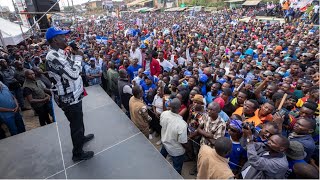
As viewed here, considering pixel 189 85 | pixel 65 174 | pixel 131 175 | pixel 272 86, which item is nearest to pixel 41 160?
pixel 65 174

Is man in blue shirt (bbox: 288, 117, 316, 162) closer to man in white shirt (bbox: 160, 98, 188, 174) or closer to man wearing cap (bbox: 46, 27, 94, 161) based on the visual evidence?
man in white shirt (bbox: 160, 98, 188, 174)

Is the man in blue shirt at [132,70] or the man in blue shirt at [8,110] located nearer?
the man in blue shirt at [8,110]

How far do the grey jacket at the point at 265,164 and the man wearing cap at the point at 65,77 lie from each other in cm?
218

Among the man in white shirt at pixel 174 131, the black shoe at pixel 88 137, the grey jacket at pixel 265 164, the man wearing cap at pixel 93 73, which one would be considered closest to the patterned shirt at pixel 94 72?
the man wearing cap at pixel 93 73

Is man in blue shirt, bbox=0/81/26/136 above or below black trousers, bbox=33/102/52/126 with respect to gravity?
above

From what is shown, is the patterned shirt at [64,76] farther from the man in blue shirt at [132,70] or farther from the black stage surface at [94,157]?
the man in blue shirt at [132,70]

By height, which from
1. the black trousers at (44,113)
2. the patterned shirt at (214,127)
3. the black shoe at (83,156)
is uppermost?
the patterned shirt at (214,127)

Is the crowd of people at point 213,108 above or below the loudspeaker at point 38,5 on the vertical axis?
below

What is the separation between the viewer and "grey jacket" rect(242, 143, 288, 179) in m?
2.34

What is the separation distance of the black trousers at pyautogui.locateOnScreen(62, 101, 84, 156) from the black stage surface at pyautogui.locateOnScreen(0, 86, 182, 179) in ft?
0.88

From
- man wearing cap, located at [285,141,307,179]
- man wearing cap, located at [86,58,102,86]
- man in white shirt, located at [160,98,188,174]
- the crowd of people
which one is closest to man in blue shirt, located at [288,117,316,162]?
the crowd of people

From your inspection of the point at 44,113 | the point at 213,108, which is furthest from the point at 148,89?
the point at 44,113

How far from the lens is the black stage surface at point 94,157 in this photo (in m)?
2.71

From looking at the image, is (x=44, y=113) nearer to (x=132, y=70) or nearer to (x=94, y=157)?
(x=132, y=70)
